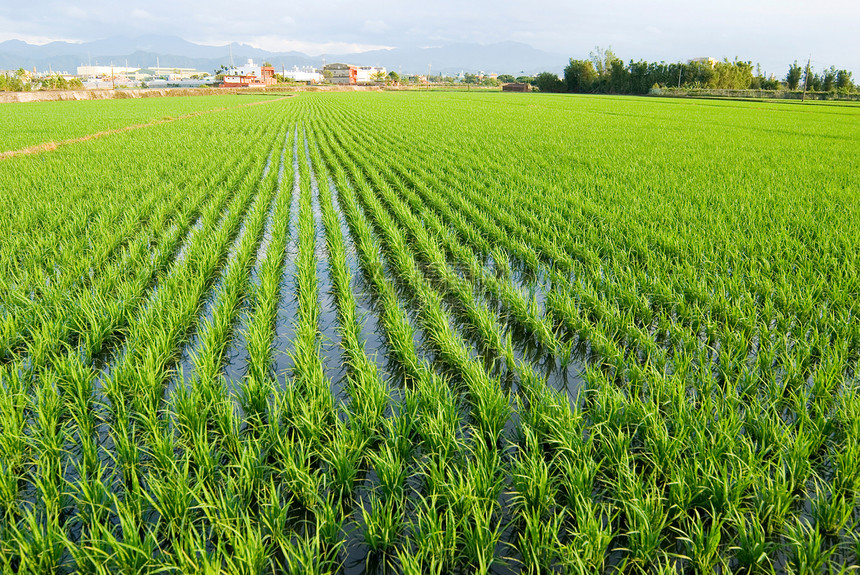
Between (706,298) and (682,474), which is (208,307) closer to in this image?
(682,474)

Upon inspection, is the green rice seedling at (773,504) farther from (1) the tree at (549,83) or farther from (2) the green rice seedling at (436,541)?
(1) the tree at (549,83)

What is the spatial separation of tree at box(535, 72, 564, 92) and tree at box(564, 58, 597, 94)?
2.55m

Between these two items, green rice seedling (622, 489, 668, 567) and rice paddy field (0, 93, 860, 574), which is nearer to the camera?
green rice seedling (622, 489, 668, 567)

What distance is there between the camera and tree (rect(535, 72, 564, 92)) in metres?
80.3

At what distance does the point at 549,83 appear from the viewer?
269 feet

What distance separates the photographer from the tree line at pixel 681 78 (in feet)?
211

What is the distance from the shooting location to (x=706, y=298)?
396cm

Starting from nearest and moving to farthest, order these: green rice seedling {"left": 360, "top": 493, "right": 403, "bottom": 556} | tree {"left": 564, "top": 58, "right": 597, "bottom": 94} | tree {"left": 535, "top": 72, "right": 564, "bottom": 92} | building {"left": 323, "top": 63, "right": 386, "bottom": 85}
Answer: green rice seedling {"left": 360, "top": 493, "right": 403, "bottom": 556} < tree {"left": 564, "top": 58, "right": 597, "bottom": 94} < tree {"left": 535, "top": 72, "right": 564, "bottom": 92} < building {"left": 323, "top": 63, "right": 386, "bottom": 85}

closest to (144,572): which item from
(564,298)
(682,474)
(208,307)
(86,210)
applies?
(682,474)

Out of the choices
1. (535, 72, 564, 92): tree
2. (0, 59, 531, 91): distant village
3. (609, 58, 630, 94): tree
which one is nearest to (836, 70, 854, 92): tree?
(609, 58, 630, 94): tree

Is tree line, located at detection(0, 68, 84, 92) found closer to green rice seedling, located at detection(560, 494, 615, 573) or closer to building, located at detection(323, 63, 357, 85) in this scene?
green rice seedling, located at detection(560, 494, 615, 573)

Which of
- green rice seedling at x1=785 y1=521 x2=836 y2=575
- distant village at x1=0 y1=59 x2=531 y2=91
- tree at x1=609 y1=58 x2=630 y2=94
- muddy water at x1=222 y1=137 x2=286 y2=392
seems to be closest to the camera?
green rice seedling at x1=785 y1=521 x2=836 y2=575

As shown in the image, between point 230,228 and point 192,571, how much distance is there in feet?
16.3

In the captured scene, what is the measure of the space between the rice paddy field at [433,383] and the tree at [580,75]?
75.0 metres
